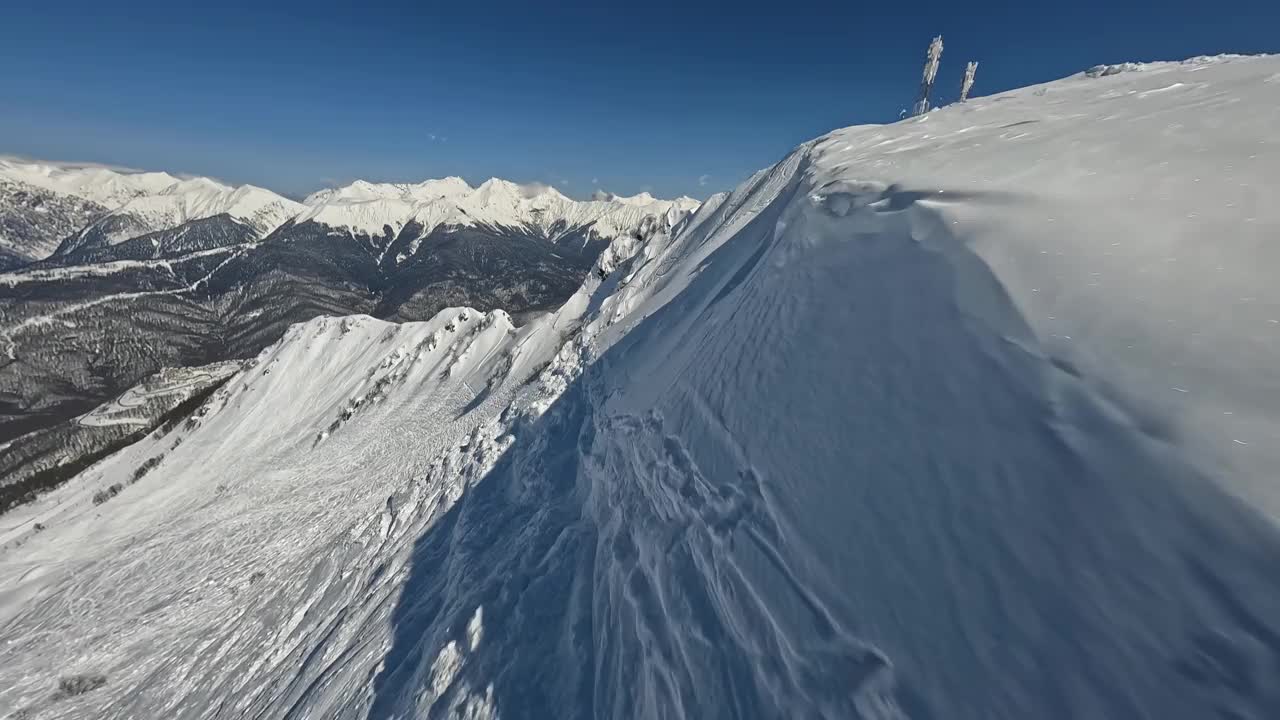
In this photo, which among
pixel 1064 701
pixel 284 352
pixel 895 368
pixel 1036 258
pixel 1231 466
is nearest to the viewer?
pixel 1231 466

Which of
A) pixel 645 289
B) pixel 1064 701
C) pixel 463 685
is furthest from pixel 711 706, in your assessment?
pixel 645 289

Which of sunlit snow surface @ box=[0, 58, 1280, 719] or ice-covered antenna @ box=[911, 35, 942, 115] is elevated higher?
ice-covered antenna @ box=[911, 35, 942, 115]

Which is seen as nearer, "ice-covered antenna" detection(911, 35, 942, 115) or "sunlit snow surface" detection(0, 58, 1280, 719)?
"sunlit snow surface" detection(0, 58, 1280, 719)

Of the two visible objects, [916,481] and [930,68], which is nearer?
[916,481]

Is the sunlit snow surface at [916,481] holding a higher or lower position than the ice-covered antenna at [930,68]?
lower

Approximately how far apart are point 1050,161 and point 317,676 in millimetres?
20990

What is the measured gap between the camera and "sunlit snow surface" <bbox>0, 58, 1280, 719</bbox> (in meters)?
3.30

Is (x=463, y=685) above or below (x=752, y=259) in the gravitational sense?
below

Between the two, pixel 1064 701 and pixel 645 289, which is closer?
pixel 1064 701

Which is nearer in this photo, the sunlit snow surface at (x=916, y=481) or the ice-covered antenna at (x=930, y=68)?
the sunlit snow surface at (x=916, y=481)

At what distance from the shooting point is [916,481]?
495cm

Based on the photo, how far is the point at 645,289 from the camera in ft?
89.2

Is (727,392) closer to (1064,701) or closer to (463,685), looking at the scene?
(1064,701)

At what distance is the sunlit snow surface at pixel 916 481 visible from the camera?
330 cm
